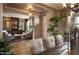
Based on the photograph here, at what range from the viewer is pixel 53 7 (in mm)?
2420

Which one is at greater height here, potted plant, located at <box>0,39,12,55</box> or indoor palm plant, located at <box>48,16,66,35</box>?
indoor palm plant, located at <box>48,16,66,35</box>

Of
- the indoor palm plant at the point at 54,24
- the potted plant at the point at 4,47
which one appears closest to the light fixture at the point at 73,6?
the indoor palm plant at the point at 54,24

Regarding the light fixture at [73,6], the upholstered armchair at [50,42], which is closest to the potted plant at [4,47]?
the upholstered armchair at [50,42]

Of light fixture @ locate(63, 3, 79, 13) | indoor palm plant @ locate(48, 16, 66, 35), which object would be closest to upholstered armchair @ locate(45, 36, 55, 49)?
indoor palm plant @ locate(48, 16, 66, 35)

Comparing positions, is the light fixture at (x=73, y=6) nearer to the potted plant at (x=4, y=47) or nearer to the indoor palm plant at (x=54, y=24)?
the indoor palm plant at (x=54, y=24)

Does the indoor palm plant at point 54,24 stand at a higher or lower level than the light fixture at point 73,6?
lower

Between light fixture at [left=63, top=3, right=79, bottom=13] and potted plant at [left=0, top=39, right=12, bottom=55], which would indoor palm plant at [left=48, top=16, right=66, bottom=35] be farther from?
potted plant at [left=0, top=39, right=12, bottom=55]

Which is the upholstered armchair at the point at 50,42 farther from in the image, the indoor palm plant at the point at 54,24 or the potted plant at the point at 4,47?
the potted plant at the point at 4,47

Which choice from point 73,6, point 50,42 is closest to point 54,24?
point 50,42

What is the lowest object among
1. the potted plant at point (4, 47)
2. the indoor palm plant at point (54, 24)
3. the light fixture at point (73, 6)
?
the potted plant at point (4, 47)

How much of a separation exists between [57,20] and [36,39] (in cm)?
43
